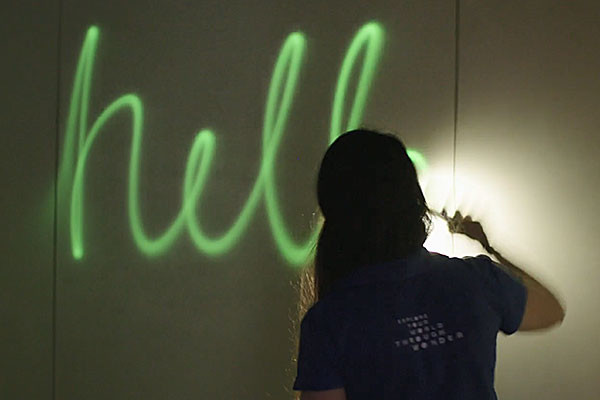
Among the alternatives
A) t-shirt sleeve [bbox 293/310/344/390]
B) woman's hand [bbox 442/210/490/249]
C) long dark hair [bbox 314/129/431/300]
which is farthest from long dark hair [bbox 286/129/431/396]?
woman's hand [bbox 442/210/490/249]

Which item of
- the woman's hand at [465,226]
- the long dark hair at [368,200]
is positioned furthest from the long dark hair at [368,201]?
the woman's hand at [465,226]

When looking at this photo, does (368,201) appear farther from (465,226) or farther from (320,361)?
(465,226)

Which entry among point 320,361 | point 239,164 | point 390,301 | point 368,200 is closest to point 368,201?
point 368,200

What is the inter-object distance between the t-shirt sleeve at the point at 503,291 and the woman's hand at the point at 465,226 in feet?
1.67

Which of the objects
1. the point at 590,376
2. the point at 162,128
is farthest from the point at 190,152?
the point at 590,376

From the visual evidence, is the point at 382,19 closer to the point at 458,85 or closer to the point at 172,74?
the point at 458,85

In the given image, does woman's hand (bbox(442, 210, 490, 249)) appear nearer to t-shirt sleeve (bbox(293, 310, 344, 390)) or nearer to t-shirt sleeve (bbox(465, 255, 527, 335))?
t-shirt sleeve (bbox(465, 255, 527, 335))

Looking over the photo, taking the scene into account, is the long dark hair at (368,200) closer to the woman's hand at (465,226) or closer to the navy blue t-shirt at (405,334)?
the navy blue t-shirt at (405,334)

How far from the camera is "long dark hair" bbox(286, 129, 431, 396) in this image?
3.90 ft

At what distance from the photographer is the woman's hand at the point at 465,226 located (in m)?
1.76

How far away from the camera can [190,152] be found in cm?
192

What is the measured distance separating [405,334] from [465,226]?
71 centimetres

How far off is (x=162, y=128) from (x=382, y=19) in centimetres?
69

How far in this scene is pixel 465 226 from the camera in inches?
A: 69.7
